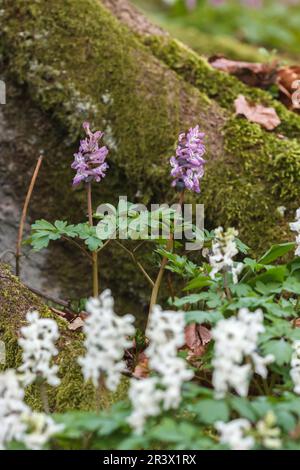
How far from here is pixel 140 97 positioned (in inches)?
131

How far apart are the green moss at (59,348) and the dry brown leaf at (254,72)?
1.89 meters

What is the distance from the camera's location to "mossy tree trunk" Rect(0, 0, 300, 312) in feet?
10.3

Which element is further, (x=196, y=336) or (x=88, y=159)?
(x=196, y=336)

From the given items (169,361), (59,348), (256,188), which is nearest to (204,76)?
(256,188)

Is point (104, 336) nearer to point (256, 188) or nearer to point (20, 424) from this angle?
point (20, 424)

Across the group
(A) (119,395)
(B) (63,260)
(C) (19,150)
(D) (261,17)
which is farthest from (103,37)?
(D) (261,17)

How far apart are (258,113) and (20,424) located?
2354 mm

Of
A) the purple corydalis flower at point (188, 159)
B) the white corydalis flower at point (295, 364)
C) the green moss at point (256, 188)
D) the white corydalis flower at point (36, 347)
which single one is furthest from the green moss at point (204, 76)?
the white corydalis flower at point (36, 347)

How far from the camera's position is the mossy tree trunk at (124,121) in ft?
10.3

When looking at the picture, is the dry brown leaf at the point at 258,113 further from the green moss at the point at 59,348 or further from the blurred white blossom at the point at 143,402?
the blurred white blossom at the point at 143,402

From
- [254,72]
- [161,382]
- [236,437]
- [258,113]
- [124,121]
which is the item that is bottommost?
[236,437]

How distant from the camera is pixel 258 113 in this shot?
3418 millimetres

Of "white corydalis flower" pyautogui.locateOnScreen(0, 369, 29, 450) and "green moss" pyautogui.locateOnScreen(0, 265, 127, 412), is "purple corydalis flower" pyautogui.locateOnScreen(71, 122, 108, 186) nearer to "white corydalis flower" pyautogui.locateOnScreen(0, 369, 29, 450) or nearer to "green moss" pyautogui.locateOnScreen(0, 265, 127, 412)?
"green moss" pyautogui.locateOnScreen(0, 265, 127, 412)

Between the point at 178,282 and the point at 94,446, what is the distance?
1786 millimetres
